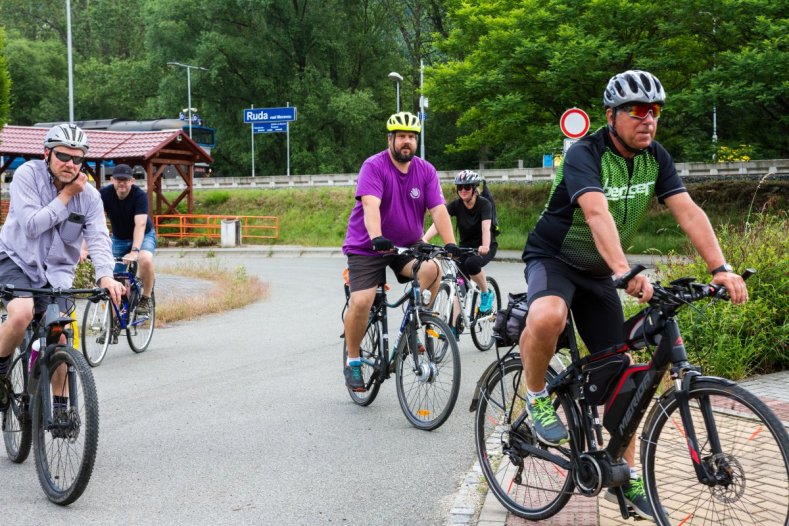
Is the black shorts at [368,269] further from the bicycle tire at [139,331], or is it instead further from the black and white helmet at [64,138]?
the bicycle tire at [139,331]

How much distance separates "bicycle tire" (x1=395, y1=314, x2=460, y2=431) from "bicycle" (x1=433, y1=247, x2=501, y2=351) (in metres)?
3.01

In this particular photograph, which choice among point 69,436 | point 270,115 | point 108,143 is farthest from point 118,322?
point 270,115

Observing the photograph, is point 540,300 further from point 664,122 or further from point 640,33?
point 664,122

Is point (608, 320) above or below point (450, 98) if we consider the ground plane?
below

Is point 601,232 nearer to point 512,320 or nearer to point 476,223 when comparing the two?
point 512,320

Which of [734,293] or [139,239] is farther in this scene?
[139,239]

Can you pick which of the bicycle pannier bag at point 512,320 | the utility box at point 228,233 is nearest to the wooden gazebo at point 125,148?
the utility box at point 228,233

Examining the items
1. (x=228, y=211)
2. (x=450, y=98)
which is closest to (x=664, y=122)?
(x=450, y=98)

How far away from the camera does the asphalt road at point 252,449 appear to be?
4.58 meters

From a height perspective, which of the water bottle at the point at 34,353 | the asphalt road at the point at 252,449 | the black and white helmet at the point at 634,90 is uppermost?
the black and white helmet at the point at 634,90

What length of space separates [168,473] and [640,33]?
27305 mm

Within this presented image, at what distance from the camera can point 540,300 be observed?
391 centimetres

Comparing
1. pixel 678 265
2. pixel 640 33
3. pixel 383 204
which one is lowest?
pixel 678 265

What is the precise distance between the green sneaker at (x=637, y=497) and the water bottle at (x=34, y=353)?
310 cm
